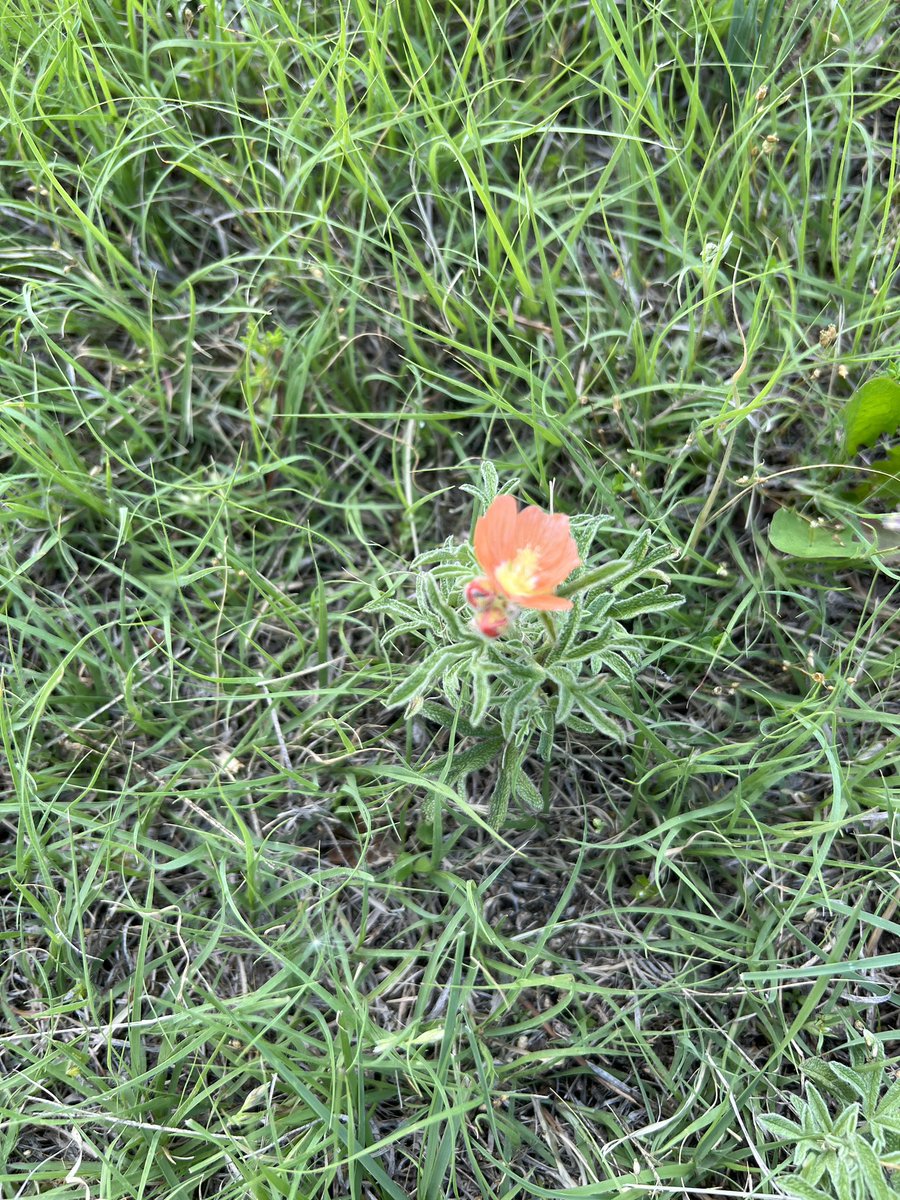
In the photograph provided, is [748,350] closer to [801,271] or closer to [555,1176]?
[801,271]

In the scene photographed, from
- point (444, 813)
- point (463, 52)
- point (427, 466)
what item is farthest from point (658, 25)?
point (444, 813)

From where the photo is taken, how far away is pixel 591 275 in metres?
2.42

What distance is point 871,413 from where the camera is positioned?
211 centimetres

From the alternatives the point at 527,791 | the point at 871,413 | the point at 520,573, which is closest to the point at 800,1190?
the point at 527,791

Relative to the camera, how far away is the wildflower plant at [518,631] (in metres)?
1.60

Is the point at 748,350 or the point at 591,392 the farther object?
the point at 591,392

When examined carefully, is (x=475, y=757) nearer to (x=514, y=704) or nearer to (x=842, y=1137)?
(x=514, y=704)

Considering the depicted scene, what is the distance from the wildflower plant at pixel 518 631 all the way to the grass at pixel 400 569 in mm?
160

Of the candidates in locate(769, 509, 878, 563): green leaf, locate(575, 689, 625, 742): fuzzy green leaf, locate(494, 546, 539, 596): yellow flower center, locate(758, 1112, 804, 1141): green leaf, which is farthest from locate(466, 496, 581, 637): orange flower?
locate(758, 1112, 804, 1141): green leaf

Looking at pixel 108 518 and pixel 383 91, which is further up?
pixel 383 91

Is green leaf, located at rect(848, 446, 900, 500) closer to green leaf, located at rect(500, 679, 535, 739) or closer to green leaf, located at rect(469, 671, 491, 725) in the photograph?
green leaf, located at rect(500, 679, 535, 739)

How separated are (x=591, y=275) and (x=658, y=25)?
567mm

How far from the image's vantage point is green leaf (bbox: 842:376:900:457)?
2072mm

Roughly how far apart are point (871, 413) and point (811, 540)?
1.00ft
